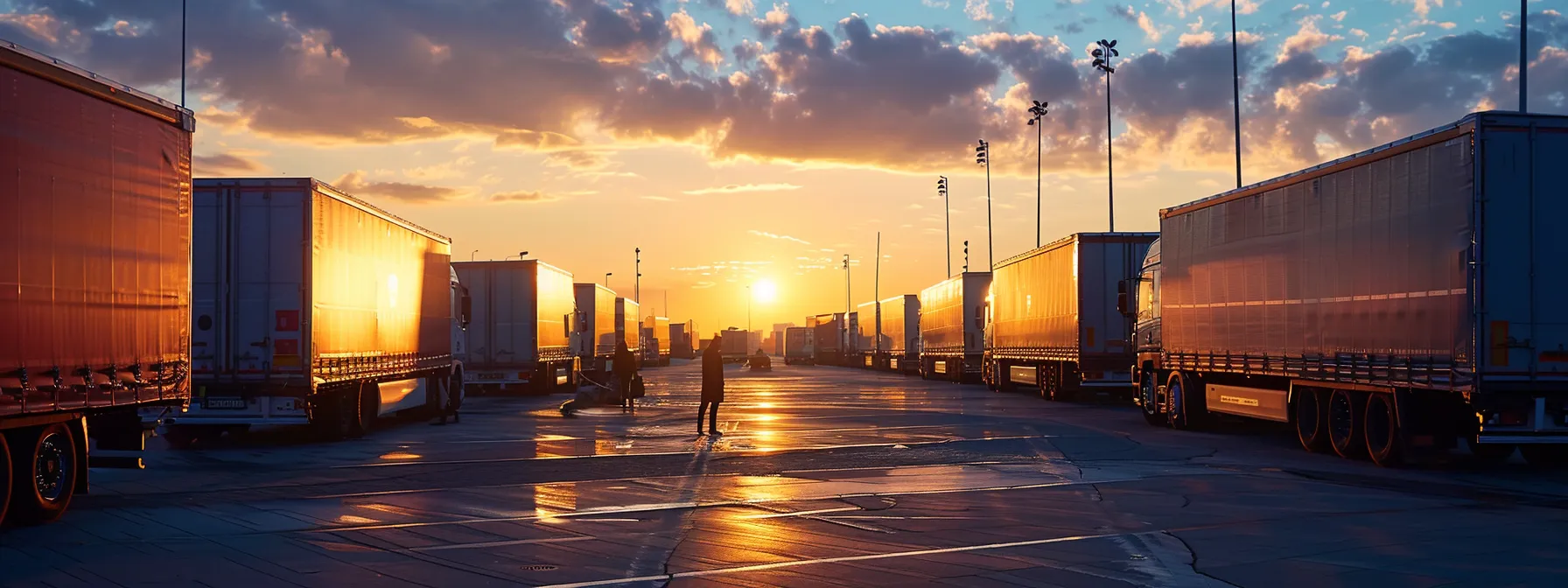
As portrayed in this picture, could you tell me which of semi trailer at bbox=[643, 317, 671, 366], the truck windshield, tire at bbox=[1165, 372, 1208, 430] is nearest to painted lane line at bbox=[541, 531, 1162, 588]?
tire at bbox=[1165, 372, 1208, 430]

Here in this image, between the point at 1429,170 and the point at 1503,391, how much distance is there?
93.4 inches

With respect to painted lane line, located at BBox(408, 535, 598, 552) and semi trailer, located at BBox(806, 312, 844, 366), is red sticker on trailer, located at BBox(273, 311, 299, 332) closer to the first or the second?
painted lane line, located at BBox(408, 535, 598, 552)

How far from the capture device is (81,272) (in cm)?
1177

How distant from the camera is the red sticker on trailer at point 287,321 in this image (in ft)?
64.7

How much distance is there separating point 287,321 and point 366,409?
150 inches

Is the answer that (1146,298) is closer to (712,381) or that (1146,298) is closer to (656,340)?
(712,381)

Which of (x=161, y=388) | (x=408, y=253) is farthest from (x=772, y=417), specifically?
(x=161, y=388)

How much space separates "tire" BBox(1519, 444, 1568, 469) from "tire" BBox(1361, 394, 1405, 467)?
1.62 meters

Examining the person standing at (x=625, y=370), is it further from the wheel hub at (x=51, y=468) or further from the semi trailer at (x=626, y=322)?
the semi trailer at (x=626, y=322)

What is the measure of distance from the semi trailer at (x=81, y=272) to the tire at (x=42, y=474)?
0.01 m

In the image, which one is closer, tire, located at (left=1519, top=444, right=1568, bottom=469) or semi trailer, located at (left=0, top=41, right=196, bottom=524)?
semi trailer, located at (left=0, top=41, right=196, bottom=524)

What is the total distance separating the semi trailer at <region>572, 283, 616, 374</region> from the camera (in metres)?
57.8

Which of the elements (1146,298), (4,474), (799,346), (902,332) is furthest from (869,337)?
(4,474)

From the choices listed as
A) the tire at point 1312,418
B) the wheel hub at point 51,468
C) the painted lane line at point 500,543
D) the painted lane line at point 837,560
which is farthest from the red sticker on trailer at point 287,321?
the tire at point 1312,418
